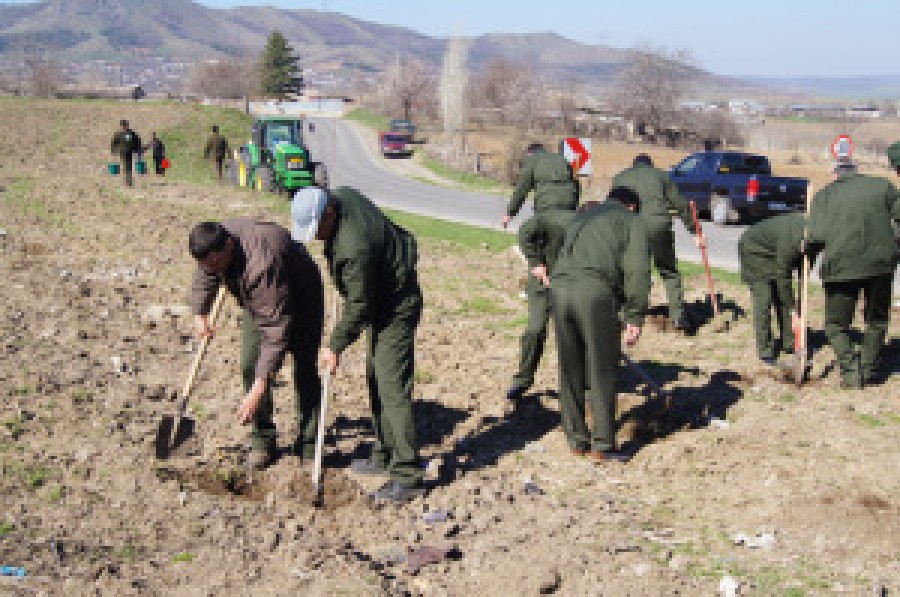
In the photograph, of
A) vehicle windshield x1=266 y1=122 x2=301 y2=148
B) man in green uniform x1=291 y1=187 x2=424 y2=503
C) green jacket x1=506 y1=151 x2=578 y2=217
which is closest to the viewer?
man in green uniform x1=291 y1=187 x2=424 y2=503

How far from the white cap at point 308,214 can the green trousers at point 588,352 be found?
6.22ft

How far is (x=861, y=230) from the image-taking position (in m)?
7.34

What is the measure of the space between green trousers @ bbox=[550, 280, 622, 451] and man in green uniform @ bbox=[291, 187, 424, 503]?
3.56 ft

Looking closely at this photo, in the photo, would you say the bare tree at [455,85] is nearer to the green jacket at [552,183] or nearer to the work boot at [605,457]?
the green jacket at [552,183]

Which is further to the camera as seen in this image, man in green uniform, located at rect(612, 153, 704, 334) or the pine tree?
the pine tree

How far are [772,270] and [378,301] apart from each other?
14.6 ft

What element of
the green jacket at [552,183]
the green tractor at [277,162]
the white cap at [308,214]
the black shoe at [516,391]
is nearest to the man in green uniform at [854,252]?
the green jacket at [552,183]

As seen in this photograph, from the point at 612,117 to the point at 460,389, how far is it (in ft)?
191

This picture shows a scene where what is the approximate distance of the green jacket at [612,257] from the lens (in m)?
6.15

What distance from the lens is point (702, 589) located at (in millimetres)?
4684

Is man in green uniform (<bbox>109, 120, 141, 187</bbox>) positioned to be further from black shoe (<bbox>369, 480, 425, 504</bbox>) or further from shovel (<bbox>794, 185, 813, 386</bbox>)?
black shoe (<bbox>369, 480, 425, 504</bbox>)

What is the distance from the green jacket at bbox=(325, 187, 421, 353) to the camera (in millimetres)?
5316

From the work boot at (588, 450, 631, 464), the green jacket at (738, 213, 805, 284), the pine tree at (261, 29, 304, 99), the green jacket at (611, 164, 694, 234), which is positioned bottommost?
the work boot at (588, 450, 631, 464)

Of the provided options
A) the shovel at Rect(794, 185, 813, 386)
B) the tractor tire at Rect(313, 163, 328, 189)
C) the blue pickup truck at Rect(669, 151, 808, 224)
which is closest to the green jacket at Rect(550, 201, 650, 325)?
the shovel at Rect(794, 185, 813, 386)
